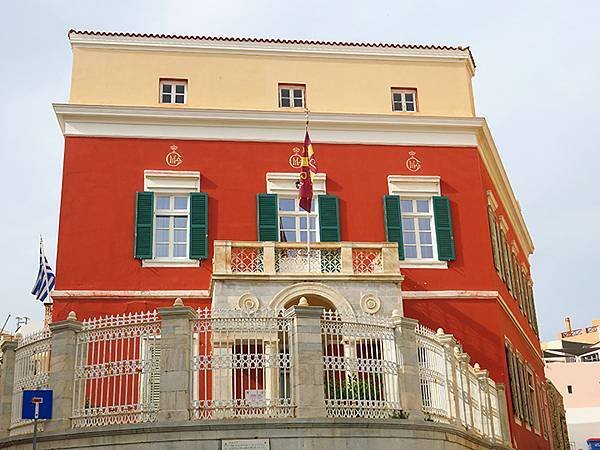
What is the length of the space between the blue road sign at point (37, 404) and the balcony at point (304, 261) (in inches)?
279

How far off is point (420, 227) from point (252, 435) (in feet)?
40.5

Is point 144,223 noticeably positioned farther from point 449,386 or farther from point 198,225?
point 449,386

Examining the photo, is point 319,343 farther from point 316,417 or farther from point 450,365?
point 450,365

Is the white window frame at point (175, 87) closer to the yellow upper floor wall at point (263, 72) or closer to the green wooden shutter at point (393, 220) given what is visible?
the yellow upper floor wall at point (263, 72)

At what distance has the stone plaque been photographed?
12.2 metres

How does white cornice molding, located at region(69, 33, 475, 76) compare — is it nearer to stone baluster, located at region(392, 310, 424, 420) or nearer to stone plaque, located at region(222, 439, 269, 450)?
stone baluster, located at region(392, 310, 424, 420)

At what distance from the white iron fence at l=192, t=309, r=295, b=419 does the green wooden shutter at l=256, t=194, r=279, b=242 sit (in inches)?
367

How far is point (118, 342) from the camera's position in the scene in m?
13.5

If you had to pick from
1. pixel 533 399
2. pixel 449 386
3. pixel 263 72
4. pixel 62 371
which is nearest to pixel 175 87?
pixel 263 72

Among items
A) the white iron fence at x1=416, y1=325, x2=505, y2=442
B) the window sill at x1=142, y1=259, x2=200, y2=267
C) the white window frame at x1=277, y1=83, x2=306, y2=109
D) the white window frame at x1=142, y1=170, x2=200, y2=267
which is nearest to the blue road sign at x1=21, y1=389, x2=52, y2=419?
the white iron fence at x1=416, y1=325, x2=505, y2=442

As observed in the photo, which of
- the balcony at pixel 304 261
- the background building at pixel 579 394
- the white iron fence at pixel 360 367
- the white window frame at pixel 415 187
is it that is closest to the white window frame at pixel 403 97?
the white window frame at pixel 415 187

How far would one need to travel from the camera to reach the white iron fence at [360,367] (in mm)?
13078

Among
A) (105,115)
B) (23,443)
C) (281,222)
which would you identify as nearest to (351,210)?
(281,222)

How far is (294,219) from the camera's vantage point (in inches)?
913
